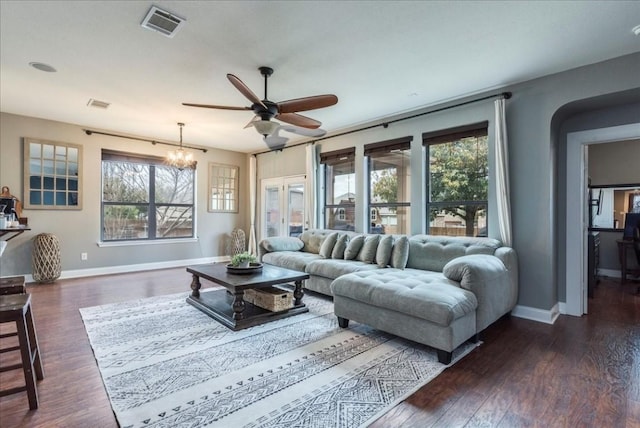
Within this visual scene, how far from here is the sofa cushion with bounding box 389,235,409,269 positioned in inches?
157

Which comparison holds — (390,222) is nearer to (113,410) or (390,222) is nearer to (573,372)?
(573,372)

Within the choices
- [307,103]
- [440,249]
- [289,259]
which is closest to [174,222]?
[289,259]

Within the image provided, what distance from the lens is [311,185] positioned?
6.11 m

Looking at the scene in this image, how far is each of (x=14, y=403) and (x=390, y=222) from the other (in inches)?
176

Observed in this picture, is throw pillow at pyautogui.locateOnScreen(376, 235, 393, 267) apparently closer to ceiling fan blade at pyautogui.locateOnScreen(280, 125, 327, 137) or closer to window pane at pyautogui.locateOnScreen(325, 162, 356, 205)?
window pane at pyautogui.locateOnScreen(325, 162, 356, 205)

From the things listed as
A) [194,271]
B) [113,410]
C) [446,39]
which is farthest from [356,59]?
[113,410]

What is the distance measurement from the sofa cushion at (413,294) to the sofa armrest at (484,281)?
0.29ft

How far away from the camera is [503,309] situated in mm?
3215

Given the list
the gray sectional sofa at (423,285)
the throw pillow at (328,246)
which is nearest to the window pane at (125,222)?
the gray sectional sofa at (423,285)

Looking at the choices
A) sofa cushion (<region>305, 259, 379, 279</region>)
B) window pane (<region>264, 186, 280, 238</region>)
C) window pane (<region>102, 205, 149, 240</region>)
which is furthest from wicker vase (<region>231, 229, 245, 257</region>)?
A: sofa cushion (<region>305, 259, 379, 279</region>)

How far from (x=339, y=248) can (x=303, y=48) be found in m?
2.77

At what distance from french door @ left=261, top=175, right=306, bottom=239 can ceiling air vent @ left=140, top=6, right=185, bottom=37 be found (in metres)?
4.02

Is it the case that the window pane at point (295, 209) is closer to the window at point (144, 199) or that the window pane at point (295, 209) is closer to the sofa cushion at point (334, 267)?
the window at point (144, 199)

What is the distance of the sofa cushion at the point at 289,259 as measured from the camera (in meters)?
4.62
